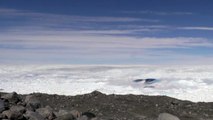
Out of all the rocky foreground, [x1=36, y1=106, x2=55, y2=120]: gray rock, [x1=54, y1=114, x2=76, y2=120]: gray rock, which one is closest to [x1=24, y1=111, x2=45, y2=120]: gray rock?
the rocky foreground

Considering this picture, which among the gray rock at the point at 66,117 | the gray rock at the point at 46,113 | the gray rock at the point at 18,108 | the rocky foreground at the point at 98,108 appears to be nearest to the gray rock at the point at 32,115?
the rocky foreground at the point at 98,108

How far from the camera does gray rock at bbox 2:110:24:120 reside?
2303 centimetres

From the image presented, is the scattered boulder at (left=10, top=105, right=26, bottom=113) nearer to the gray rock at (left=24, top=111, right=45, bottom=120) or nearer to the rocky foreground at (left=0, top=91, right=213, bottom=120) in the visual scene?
the rocky foreground at (left=0, top=91, right=213, bottom=120)

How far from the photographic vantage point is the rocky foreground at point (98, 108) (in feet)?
78.5

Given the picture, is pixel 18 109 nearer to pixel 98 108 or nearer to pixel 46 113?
pixel 46 113

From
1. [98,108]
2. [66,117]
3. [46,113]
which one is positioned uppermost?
[98,108]

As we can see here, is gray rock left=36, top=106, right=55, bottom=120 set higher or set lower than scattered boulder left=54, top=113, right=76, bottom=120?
higher

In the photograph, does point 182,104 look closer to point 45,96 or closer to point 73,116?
point 45,96

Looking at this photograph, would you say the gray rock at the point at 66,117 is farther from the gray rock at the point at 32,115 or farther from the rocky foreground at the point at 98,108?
the gray rock at the point at 32,115

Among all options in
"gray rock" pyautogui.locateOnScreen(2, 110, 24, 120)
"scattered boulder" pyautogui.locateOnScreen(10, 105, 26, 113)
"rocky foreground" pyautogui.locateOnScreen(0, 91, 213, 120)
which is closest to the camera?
"gray rock" pyautogui.locateOnScreen(2, 110, 24, 120)

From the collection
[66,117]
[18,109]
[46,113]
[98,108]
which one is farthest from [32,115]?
[98,108]

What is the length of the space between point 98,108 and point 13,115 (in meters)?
7.41

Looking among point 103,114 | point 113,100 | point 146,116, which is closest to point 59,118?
point 103,114

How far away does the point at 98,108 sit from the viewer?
2944 centimetres
